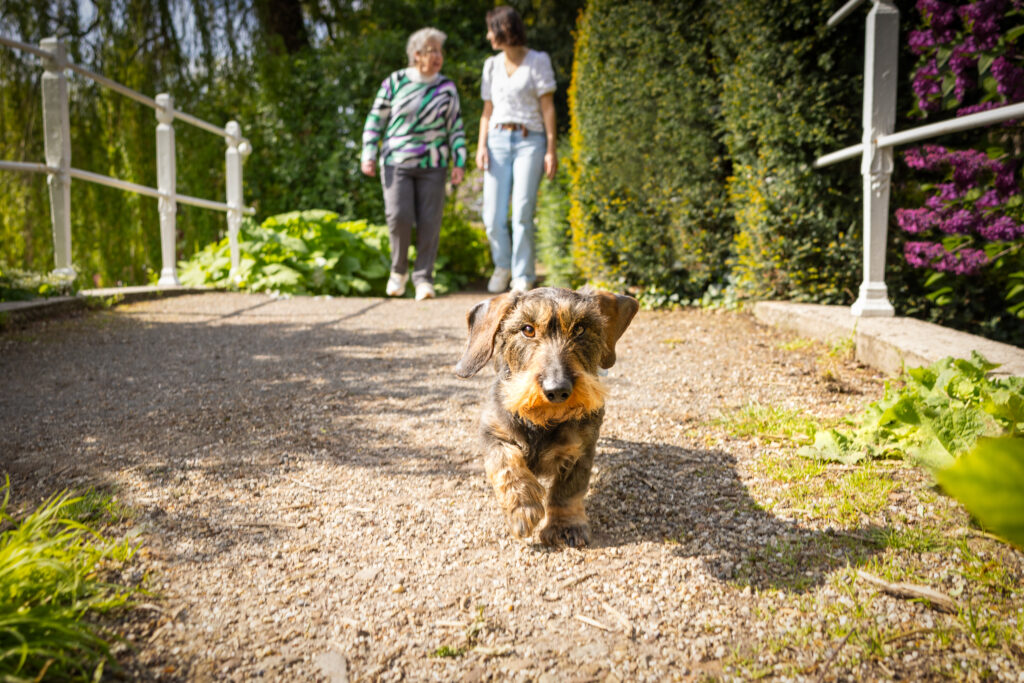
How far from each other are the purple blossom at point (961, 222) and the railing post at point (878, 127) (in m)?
0.42

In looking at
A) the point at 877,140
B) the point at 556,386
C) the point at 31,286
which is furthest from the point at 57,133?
the point at 877,140

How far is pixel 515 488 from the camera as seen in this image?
2355 millimetres

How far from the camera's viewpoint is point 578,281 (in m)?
8.18

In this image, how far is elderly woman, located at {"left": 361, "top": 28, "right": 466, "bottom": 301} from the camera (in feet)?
23.3

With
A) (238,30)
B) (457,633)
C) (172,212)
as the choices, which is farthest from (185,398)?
(238,30)

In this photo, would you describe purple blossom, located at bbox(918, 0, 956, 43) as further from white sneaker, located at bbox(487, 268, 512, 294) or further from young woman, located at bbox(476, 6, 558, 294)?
white sneaker, located at bbox(487, 268, 512, 294)

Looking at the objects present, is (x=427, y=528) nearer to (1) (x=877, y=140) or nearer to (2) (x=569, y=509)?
(2) (x=569, y=509)

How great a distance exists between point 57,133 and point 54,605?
16.7 ft

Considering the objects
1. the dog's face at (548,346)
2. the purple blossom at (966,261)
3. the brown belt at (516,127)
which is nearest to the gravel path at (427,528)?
the dog's face at (548,346)

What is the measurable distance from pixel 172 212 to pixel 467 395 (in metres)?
5.02

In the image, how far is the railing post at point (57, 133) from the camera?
534cm

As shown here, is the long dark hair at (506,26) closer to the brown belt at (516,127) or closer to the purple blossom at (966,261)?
the brown belt at (516,127)

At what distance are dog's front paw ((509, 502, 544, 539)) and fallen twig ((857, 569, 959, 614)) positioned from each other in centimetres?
100

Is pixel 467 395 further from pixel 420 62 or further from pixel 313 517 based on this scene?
pixel 420 62
